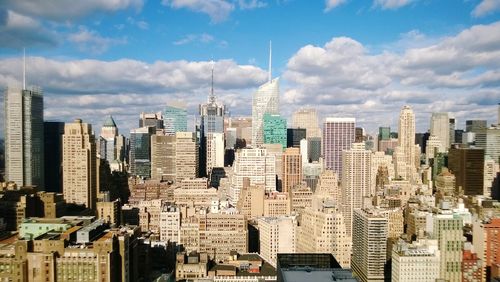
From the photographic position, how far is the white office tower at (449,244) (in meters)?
44.8

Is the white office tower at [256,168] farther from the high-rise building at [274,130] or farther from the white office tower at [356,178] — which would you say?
the high-rise building at [274,130]

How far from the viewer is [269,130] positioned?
130750 mm

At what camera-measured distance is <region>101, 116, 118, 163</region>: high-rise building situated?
120 m

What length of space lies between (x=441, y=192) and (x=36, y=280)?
67.9 metres

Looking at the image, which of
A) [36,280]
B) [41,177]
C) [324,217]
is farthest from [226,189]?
[36,280]

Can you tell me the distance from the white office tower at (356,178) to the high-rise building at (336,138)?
29522 mm

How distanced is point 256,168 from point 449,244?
50.3 meters

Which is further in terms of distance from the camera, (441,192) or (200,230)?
(441,192)

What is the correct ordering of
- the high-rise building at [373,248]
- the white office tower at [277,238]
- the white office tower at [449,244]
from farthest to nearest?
1. the white office tower at [277,238]
2. the high-rise building at [373,248]
3. the white office tower at [449,244]

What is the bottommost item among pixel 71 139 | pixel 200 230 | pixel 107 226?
pixel 200 230

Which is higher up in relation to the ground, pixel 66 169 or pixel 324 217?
pixel 66 169

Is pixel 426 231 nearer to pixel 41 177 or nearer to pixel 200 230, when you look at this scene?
pixel 200 230

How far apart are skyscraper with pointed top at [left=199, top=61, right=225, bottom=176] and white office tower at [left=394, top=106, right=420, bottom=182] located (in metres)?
40.4

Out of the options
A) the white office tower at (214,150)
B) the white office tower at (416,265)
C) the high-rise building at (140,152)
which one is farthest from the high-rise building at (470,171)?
the high-rise building at (140,152)
